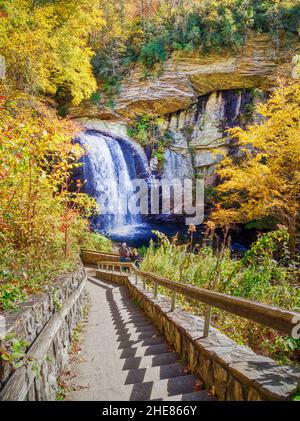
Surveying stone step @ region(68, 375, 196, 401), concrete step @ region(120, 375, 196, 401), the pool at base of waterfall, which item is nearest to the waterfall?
the pool at base of waterfall

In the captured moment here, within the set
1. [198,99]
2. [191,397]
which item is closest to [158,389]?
[191,397]

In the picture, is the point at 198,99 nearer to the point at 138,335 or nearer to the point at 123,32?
the point at 123,32

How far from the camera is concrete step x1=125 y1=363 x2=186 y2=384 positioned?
104 inches

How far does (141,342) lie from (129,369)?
0.92m

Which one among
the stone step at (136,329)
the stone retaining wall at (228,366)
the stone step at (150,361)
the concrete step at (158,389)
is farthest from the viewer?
the stone step at (136,329)

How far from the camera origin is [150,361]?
308 centimetres

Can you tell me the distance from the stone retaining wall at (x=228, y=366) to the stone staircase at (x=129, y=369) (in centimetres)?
15

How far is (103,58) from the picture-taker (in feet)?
71.7

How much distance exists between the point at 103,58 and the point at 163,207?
13.2 meters

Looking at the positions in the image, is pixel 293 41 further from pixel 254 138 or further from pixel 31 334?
pixel 31 334

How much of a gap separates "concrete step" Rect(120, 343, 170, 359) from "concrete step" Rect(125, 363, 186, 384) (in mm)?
544

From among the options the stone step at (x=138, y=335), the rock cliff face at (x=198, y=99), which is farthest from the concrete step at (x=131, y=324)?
the rock cliff face at (x=198, y=99)

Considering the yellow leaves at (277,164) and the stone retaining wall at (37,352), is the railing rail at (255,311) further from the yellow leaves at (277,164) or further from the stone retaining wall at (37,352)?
the yellow leaves at (277,164)

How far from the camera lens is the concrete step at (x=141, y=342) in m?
3.75
